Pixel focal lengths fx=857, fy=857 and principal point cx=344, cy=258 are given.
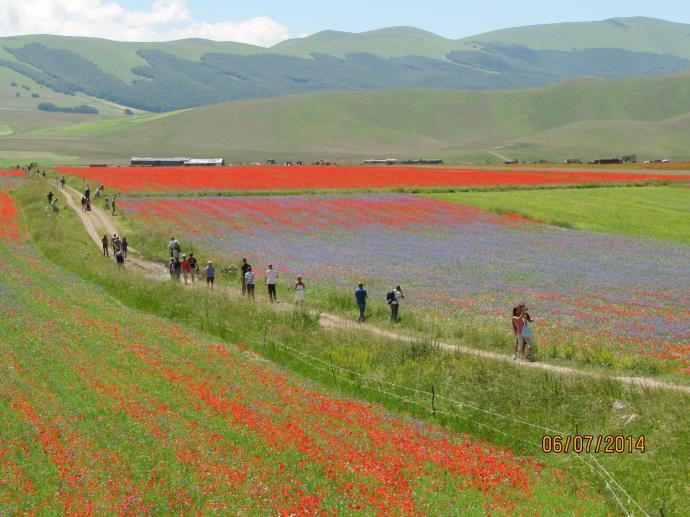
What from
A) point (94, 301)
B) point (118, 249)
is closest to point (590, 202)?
point (118, 249)

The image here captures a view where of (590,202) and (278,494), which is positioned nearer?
(278,494)

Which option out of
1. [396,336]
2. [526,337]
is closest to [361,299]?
[396,336]

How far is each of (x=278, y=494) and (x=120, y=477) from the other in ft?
10.0

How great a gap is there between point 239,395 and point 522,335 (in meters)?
8.74

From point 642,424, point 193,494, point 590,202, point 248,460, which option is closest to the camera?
point 193,494

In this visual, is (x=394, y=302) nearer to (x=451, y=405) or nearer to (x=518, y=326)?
(x=518, y=326)

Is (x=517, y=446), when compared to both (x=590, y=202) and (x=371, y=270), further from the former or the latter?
(x=590, y=202)

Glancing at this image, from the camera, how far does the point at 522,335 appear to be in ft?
82.0

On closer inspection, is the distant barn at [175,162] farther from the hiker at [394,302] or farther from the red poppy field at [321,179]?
the hiker at [394,302]

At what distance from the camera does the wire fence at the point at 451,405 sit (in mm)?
15922

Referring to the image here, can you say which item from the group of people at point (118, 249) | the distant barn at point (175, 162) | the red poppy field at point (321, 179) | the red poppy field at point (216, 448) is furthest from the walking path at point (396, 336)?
the distant barn at point (175, 162)

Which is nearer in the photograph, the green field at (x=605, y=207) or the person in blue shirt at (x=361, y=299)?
the person in blue shirt at (x=361, y=299)

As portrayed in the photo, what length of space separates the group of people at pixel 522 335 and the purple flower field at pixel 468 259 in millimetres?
2049

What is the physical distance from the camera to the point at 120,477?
15.8 metres
